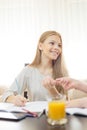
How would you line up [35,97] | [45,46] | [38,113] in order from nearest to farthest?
1. [38,113]
2. [35,97]
3. [45,46]

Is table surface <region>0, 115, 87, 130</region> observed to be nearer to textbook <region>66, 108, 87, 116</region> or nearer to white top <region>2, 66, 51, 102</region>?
textbook <region>66, 108, 87, 116</region>

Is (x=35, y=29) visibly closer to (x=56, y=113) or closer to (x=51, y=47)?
(x=51, y=47)

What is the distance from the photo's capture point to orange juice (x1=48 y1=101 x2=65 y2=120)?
105 cm

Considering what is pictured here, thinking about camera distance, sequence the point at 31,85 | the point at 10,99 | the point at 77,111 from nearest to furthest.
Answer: the point at 77,111
the point at 10,99
the point at 31,85

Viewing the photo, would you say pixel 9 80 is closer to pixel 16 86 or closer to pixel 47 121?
pixel 16 86

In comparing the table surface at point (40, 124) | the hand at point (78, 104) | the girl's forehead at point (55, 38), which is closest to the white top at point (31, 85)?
the girl's forehead at point (55, 38)

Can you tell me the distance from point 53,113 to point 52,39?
107 centimetres

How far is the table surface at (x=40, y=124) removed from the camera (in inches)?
38.5

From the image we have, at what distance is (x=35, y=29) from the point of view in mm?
4059

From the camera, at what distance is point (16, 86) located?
1867mm

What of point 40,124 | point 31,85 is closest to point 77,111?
point 40,124

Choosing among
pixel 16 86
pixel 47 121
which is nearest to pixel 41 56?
pixel 16 86

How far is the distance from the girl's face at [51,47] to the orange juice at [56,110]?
935mm

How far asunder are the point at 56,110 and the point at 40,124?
95mm
